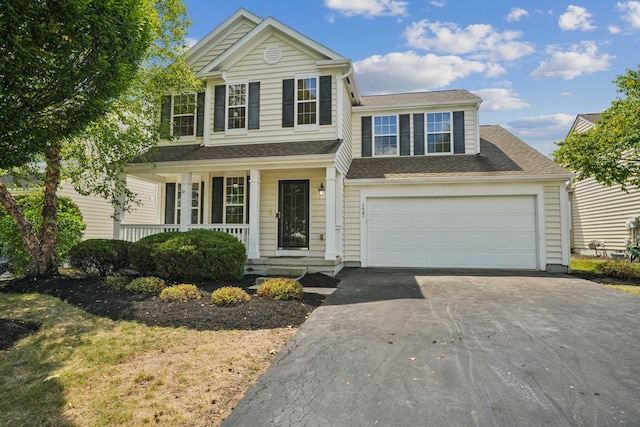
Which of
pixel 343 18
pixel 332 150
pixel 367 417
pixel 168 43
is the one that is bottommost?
pixel 367 417

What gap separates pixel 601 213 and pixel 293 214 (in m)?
14.2

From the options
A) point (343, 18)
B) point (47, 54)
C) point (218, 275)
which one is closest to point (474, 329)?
point (218, 275)

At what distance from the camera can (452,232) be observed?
10023 millimetres

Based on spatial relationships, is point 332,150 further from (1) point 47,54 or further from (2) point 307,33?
(1) point 47,54

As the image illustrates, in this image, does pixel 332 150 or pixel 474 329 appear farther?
pixel 332 150

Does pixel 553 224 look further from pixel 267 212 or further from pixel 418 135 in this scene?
pixel 267 212

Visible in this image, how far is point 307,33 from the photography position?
9.88 metres

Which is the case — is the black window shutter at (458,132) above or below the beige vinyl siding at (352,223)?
above

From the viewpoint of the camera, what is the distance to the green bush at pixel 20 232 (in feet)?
27.6

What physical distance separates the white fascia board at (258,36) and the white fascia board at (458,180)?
11.6 feet

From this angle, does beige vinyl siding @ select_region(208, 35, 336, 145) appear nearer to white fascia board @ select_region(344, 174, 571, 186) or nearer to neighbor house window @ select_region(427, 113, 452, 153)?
white fascia board @ select_region(344, 174, 571, 186)

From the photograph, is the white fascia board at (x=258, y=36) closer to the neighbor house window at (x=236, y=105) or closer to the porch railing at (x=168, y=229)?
the neighbor house window at (x=236, y=105)

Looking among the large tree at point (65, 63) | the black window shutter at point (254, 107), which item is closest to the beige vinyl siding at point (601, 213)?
the black window shutter at point (254, 107)

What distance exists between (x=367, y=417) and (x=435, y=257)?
8095 mm
